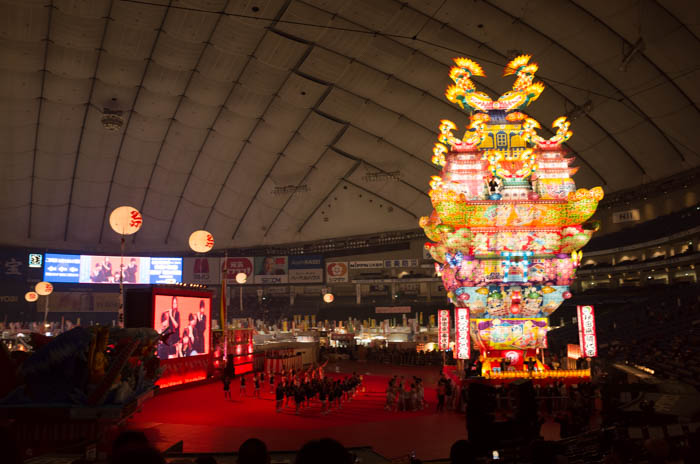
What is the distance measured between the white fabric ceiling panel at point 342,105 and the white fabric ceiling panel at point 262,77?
9.57 feet

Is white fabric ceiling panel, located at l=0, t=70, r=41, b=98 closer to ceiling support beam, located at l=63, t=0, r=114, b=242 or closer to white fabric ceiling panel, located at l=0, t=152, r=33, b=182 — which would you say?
ceiling support beam, located at l=63, t=0, r=114, b=242

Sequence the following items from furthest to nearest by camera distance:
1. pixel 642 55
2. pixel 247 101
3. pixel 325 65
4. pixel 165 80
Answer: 1. pixel 247 101
2. pixel 165 80
3. pixel 325 65
4. pixel 642 55

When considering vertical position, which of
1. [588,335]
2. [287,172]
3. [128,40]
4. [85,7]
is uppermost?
[85,7]

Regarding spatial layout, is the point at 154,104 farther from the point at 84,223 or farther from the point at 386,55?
the point at 386,55

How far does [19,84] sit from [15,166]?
21.0 feet

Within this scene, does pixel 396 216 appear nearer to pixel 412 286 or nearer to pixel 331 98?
pixel 412 286

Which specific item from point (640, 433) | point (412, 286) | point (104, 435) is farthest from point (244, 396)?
point (412, 286)

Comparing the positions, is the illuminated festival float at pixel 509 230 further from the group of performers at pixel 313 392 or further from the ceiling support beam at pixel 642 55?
the ceiling support beam at pixel 642 55

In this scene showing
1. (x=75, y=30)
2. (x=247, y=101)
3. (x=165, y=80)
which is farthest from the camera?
(x=247, y=101)

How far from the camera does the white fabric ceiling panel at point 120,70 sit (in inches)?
1022

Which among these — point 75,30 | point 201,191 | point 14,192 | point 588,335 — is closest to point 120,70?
point 75,30

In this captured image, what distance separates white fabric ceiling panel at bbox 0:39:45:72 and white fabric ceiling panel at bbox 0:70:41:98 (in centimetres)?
51

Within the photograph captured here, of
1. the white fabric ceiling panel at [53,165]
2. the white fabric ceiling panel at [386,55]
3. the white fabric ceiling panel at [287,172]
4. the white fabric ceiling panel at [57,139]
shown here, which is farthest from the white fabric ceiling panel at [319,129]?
the white fabric ceiling panel at [53,165]

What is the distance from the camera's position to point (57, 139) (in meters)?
30.1
